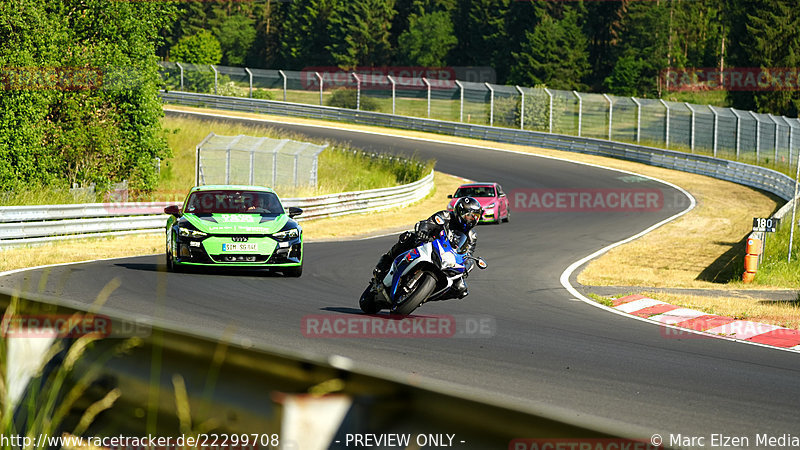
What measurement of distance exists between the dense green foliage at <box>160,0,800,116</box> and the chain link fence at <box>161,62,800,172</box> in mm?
36521

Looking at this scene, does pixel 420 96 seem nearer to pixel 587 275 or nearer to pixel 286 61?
pixel 587 275

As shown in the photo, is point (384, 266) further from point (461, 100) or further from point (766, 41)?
point (766, 41)

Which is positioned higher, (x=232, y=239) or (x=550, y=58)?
(x=550, y=58)

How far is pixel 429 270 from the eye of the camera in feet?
33.8

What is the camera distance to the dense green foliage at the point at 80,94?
22.9m

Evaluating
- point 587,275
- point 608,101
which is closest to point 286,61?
point 608,101

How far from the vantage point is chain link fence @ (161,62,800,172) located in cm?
4612

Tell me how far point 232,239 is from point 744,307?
793 centimetres

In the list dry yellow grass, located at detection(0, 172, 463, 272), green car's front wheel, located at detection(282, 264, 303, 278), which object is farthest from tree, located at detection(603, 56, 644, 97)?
green car's front wheel, located at detection(282, 264, 303, 278)

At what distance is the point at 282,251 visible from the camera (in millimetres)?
14820

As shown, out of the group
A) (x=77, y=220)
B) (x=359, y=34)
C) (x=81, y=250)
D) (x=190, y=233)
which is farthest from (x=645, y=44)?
(x=190, y=233)

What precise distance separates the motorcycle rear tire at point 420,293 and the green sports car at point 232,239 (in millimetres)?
4526

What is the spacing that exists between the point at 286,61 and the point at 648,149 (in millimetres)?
78557

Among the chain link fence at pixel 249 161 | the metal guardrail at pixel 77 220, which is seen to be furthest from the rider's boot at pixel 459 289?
the chain link fence at pixel 249 161
